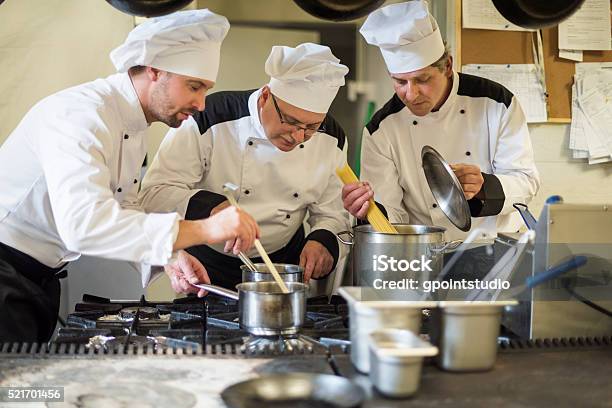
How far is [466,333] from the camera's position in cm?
150

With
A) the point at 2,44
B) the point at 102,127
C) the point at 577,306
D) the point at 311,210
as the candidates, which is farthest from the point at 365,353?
the point at 2,44

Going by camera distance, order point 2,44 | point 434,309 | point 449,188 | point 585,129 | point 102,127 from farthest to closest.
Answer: point 585,129 → point 2,44 → point 449,188 → point 102,127 → point 434,309

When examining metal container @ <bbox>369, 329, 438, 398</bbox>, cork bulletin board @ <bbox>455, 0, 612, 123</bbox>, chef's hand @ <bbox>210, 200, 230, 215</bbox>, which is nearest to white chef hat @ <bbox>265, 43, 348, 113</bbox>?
chef's hand @ <bbox>210, 200, 230, 215</bbox>

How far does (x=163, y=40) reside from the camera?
2.00 metres

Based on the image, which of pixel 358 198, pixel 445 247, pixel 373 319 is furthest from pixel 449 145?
pixel 373 319

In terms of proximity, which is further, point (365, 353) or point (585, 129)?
point (585, 129)

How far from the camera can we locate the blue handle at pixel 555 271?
1728 millimetres

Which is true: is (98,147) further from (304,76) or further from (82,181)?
(304,76)

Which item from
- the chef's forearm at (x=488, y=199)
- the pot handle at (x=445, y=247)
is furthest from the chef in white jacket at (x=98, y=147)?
the chef's forearm at (x=488, y=199)

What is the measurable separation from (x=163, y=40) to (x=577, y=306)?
4.31 ft

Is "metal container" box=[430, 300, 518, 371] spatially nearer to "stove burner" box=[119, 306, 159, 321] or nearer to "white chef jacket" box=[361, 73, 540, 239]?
"stove burner" box=[119, 306, 159, 321]

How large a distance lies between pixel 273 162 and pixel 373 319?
1.24 m

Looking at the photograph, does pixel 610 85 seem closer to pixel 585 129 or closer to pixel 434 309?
pixel 585 129

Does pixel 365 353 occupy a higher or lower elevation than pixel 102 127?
lower
